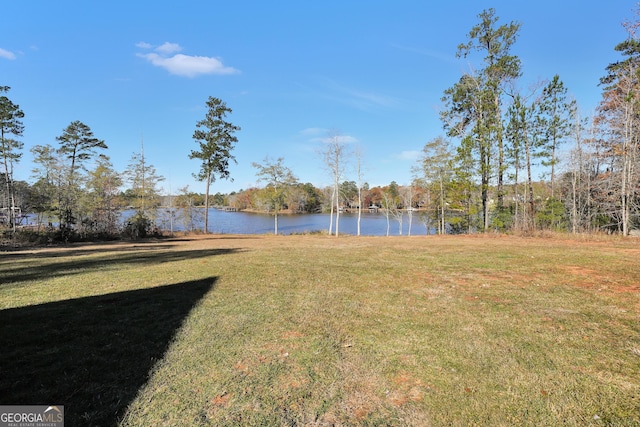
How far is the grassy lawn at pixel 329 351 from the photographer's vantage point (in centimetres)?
212

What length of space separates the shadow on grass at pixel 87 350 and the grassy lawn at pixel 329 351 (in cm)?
2

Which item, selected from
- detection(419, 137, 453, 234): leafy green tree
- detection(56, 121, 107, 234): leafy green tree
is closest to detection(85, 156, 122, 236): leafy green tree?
detection(56, 121, 107, 234): leafy green tree

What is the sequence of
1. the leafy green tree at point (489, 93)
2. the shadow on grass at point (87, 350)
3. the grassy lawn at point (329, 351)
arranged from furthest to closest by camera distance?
the leafy green tree at point (489, 93) → the shadow on grass at point (87, 350) → the grassy lawn at point (329, 351)

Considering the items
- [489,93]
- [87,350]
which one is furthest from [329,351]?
[489,93]

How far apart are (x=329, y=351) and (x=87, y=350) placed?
Result: 2.52 metres

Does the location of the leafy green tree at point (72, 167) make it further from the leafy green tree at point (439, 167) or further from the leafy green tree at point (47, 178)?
the leafy green tree at point (439, 167)

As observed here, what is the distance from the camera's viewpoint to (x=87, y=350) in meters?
3.00

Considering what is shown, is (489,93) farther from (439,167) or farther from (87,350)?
(87,350)

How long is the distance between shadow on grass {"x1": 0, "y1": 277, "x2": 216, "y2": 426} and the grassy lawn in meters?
0.02

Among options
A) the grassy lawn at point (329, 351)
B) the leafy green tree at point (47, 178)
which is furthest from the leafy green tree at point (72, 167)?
the grassy lawn at point (329, 351)

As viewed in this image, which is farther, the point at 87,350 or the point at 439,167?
the point at 439,167

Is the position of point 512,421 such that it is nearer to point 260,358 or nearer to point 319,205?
point 260,358

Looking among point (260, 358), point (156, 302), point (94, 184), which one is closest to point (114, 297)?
point (156, 302)

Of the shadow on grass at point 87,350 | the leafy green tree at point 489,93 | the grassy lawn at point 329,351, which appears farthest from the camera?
the leafy green tree at point 489,93
